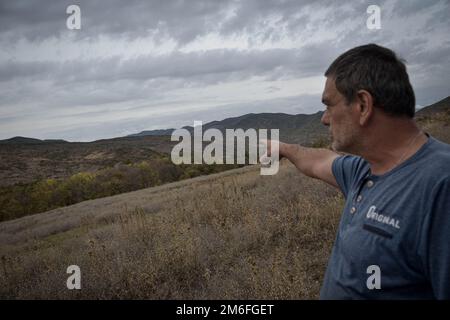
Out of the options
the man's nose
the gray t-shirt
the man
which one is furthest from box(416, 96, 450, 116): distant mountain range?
the gray t-shirt

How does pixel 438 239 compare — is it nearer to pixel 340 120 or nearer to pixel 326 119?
pixel 340 120

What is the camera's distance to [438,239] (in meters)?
1.34

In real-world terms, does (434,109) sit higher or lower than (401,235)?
higher

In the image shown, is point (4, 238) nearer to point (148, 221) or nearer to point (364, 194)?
point (148, 221)

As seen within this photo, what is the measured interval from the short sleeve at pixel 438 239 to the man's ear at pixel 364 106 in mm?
512

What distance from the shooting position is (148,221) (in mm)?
6840

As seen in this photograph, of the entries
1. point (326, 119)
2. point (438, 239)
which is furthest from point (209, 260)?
point (438, 239)

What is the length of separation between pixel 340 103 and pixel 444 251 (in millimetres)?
892

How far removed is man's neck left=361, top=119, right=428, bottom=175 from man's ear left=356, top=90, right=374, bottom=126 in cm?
8

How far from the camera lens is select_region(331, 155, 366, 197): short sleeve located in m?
2.10

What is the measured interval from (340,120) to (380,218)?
1.92 ft

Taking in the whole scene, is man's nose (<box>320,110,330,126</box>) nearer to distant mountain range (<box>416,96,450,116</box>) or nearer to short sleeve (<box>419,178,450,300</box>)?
short sleeve (<box>419,178,450,300</box>)

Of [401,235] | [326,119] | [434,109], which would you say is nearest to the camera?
[401,235]

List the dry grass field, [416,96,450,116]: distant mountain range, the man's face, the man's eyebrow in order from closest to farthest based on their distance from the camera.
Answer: the man's face → the man's eyebrow → the dry grass field → [416,96,450,116]: distant mountain range
